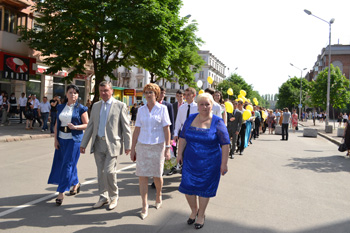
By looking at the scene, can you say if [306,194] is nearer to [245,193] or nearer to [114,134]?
[245,193]

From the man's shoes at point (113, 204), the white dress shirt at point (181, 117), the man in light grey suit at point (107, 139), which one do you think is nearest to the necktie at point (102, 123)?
the man in light grey suit at point (107, 139)

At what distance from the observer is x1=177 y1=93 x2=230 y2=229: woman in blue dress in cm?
386

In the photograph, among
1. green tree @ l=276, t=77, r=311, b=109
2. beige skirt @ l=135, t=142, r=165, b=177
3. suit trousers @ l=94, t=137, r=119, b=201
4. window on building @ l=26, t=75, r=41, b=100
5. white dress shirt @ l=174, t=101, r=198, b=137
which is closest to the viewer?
beige skirt @ l=135, t=142, r=165, b=177

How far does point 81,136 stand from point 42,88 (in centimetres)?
1983

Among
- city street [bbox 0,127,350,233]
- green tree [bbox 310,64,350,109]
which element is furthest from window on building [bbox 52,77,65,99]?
green tree [bbox 310,64,350,109]

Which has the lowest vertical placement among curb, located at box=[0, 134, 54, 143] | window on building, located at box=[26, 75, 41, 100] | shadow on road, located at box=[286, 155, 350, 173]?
shadow on road, located at box=[286, 155, 350, 173]

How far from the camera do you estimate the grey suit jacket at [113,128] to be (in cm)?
456

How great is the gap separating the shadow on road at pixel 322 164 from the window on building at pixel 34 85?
18829mm

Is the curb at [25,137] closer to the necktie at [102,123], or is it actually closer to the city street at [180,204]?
the city street at [180,204]

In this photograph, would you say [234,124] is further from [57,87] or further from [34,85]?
[57,87]

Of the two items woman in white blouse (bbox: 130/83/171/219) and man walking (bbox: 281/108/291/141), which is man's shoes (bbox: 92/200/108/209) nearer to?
woman in white blouse (bbox: 130/83/171/219)

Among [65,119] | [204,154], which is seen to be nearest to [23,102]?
[65,119]

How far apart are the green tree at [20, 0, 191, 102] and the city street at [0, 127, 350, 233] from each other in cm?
899

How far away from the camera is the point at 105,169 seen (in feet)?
14.8
